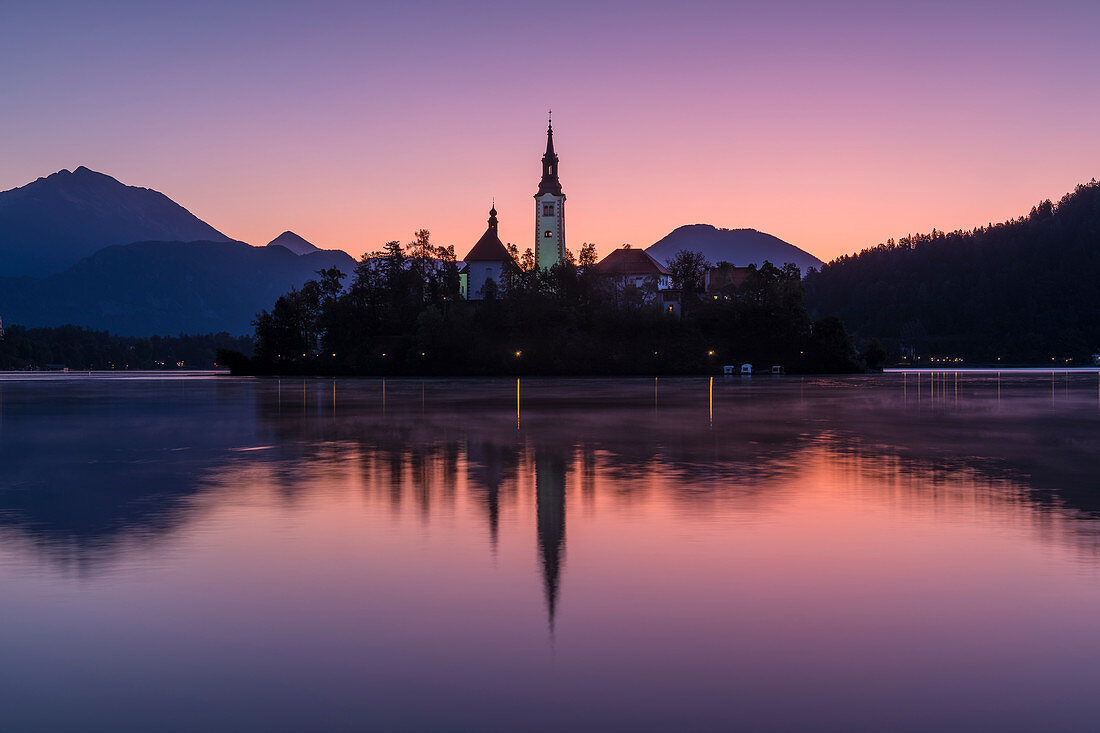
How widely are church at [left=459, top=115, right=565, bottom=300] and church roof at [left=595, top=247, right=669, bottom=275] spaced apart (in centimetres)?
1205

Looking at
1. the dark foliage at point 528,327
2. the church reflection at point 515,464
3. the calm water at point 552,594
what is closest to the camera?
the calm water at point 552,594

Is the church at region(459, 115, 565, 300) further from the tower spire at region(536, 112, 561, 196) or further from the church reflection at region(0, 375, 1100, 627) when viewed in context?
the church reflection at region(0, 375, 1100, 627)

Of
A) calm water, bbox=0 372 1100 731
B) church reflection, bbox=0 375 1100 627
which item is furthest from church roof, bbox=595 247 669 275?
calm water, bbox=0 372 1100 731

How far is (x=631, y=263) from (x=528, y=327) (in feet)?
131

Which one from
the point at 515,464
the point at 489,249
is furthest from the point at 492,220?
the point at 515,464

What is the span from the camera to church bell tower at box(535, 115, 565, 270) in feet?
570

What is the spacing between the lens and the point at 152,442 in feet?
103

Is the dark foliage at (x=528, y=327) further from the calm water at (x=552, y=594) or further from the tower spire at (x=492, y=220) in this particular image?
the calm water at (x=552, y=594)

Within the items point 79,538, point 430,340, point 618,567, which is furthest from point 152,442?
point 430,340

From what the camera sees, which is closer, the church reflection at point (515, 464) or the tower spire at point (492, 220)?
the church reflection at point (515, 464)

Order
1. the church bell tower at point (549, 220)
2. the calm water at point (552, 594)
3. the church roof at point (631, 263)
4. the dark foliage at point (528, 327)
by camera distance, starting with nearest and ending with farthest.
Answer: the calm water at point (552, 594) < the dark foliage at point (528, 327) < the church bell tower at point (549, 220) < the church roof at point (631, 263)

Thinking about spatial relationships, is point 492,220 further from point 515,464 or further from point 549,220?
point 515,464

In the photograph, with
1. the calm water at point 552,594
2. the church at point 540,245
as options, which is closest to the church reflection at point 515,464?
the calm water at point 552,594

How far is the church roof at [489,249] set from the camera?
17912 centimetres
